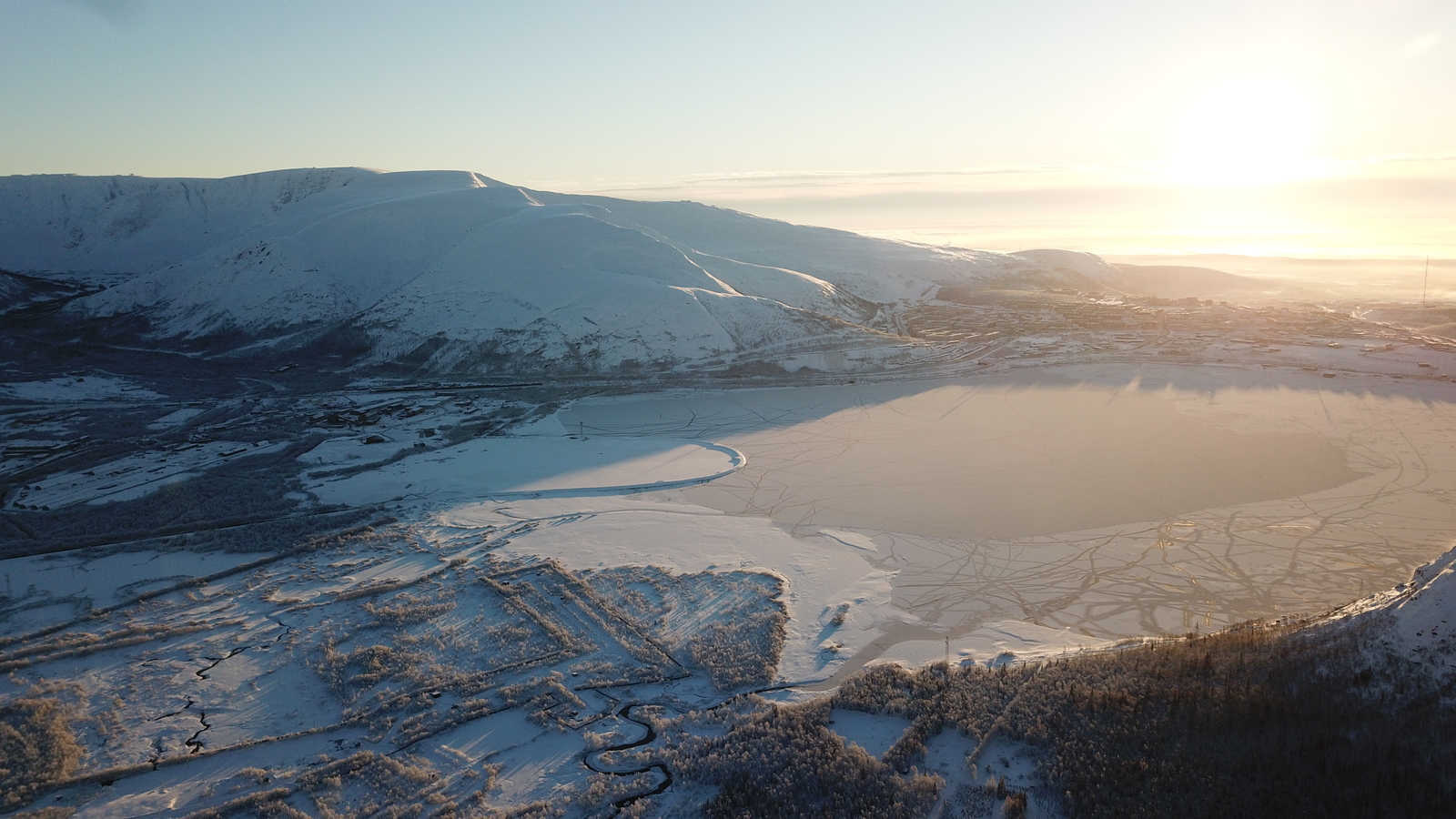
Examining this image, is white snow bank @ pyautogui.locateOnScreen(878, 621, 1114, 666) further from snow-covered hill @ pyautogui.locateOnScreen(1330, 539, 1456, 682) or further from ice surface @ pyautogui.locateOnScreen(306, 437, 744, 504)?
ice surface @ pyautogui.locateOnScreen(306, 437, 744, 504)

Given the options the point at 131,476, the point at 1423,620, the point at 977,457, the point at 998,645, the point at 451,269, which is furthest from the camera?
the point at 451,269

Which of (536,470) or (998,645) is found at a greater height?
(536,470)

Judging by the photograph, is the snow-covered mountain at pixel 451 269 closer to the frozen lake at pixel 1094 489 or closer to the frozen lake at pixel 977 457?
the frozen lake at pixel 1094 489

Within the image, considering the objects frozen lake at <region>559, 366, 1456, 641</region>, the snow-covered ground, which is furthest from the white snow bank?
the snow-covered ground

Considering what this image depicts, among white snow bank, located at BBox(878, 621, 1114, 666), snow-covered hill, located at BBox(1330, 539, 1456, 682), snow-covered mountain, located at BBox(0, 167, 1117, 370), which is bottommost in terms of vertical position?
white snow bank, located at BBox(878, 621, 1114, 666)

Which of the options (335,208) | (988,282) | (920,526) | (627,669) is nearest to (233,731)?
(627,669)

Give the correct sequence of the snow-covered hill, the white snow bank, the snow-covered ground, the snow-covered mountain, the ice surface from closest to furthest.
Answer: the snow-covered hill → the white snow bank → the snow-covered ground → the ice surface → the snow-covered mountain

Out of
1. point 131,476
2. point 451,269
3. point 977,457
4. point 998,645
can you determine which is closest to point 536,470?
point 131,476

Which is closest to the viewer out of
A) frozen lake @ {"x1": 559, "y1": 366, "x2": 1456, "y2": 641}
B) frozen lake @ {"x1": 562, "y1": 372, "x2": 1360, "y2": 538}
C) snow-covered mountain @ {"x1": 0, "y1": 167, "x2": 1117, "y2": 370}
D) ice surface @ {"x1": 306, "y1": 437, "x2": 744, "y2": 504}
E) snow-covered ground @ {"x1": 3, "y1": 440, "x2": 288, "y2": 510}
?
frozen lake @ {"x1": 559, "y1": 366, "x2": 1456, "y2": 641}

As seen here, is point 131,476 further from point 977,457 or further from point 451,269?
point 451,269
